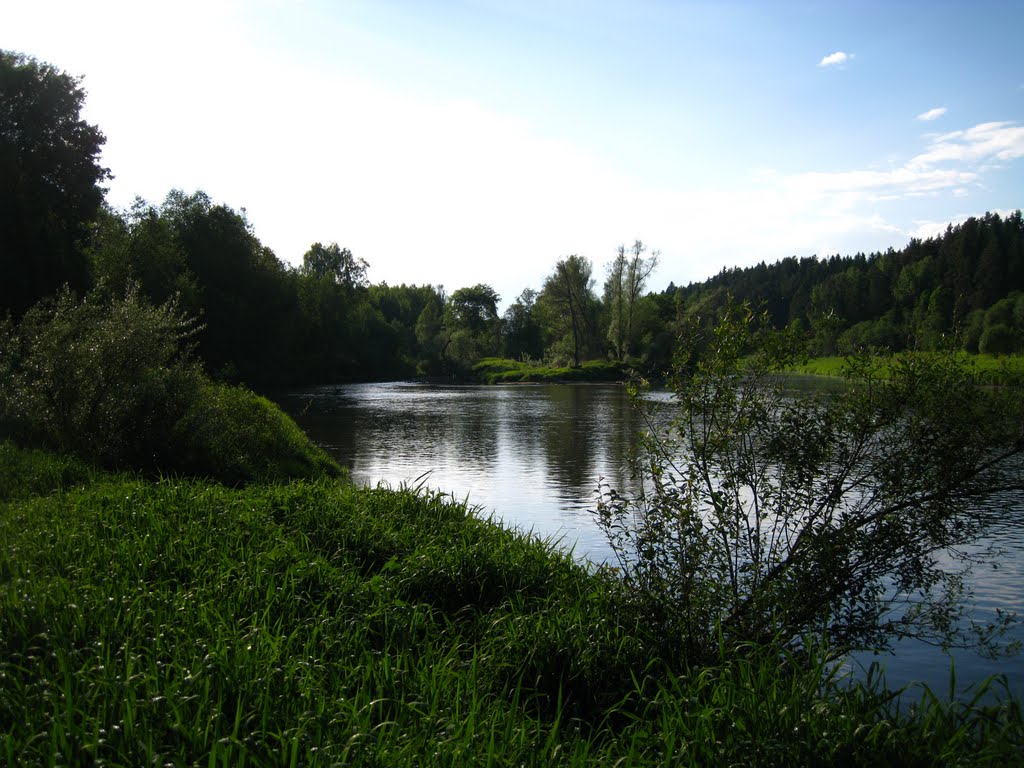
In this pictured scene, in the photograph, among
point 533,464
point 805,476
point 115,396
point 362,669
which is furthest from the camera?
point 533,464

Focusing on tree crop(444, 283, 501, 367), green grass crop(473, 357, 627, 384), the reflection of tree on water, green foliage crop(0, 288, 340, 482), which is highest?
tree crop(444, 283, 501, 367)

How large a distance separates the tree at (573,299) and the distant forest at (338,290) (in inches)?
6.8

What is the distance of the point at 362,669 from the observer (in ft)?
16.5

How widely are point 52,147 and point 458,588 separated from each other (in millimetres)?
32612

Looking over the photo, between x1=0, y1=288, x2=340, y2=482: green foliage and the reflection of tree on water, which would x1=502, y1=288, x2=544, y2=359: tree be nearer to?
the reflection of tree on water

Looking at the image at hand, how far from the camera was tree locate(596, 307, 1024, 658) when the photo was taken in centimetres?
622

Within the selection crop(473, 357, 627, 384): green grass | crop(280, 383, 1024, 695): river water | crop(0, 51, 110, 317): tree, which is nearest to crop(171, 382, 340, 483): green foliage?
crop(280, 383, 1024, 695): river water

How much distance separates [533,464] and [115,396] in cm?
1062

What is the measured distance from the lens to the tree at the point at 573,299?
85938mm

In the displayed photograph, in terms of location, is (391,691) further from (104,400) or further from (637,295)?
(637,295)

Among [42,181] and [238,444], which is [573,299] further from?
[238,444]

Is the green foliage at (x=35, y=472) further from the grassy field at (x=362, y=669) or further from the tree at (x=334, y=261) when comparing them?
the tree at (x=334, y=261)

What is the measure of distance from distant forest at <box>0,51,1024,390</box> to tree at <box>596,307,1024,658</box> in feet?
1.47

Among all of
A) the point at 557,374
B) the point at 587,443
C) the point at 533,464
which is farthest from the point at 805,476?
the point at 557,374
